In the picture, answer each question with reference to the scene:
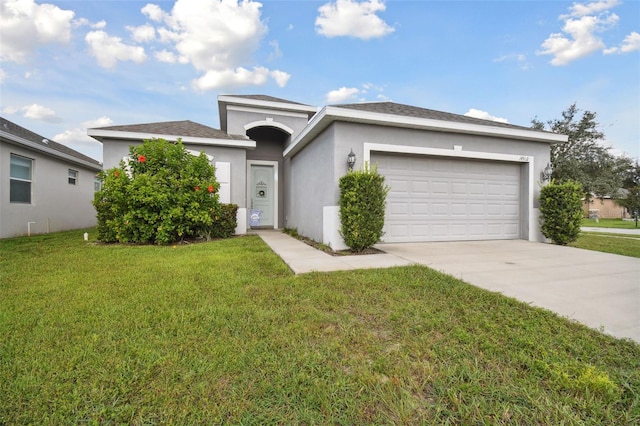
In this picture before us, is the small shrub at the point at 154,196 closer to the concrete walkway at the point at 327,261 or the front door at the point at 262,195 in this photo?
the concrete walkway at the point at 327,261

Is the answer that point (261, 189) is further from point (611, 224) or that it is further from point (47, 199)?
point (611, 224)

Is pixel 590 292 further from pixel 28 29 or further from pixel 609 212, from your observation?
pixel 609 212

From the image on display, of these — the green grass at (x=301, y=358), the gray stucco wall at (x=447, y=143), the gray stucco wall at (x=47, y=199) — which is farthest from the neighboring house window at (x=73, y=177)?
the gray stucco wall at (x=447, y=143)

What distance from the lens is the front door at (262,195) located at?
35.9 ft

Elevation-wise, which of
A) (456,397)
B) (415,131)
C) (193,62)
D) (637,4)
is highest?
(193,62)

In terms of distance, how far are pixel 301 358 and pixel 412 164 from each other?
239 inches

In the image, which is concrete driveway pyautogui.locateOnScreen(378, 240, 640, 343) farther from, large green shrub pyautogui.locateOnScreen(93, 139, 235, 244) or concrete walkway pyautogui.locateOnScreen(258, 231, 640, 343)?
large green shrub pyautogui.locateOnScreen(93, 139, 235, 244)

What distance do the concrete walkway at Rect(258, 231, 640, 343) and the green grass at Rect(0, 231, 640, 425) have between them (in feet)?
1.35

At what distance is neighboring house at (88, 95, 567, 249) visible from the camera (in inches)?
246

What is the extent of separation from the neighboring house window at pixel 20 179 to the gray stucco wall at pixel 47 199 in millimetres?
110

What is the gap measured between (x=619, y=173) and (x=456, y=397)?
31.1m

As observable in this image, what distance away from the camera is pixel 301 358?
187 cm

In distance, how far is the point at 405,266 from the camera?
439 centimetres

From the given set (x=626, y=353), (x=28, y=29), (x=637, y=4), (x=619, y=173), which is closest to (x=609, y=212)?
(x=619, y=173)
